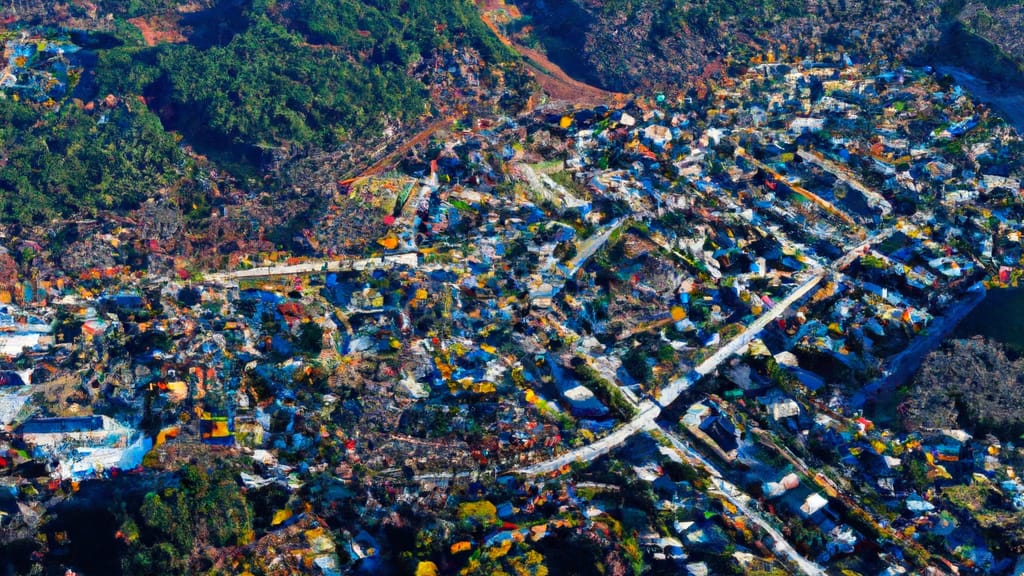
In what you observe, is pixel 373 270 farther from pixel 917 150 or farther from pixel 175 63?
pixel 917 150

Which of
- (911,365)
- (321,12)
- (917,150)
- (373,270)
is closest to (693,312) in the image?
(911,365)

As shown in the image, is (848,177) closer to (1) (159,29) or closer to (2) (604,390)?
(2) (604,390)

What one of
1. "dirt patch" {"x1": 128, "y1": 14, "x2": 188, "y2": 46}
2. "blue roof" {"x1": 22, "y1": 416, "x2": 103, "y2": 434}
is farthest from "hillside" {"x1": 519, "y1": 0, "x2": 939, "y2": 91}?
"blue roof" {"x1": 22, "y1": 416, "x2": 103, "y2": 434}

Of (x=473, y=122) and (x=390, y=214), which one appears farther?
(x=473, y=122)

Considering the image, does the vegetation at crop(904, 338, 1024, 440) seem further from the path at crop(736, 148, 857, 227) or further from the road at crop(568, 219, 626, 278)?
the road at crop(568, 219, 626, 278)

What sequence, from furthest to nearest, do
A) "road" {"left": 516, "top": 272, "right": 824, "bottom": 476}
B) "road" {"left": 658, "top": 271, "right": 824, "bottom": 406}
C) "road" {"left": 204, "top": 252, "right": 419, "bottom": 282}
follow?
"road" {"left": 204, "top": 252, "right": 419, "bottom": 282}, "road" {"left": 658, "top": 271, "right": 824, "bottom": 406}, "road" {"left": 516, "top": 272, "right": 824, "bottom": 476}

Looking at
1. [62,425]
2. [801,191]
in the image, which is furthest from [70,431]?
[801,191]
